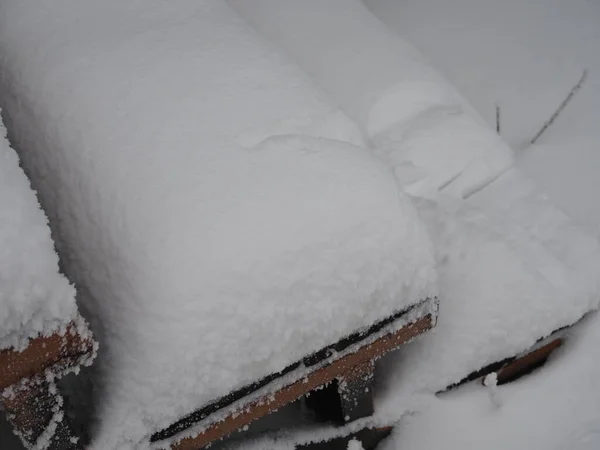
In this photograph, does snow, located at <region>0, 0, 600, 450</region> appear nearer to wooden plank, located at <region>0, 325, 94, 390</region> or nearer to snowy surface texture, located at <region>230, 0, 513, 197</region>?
snowy surface texture, located at <region>230, 0, 513, 197</region>

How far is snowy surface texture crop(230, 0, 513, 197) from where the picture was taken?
1.97m

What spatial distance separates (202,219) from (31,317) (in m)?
0.38

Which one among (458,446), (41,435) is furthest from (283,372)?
(458,446)

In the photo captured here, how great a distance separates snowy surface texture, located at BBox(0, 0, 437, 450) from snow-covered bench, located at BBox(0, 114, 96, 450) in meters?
0.16

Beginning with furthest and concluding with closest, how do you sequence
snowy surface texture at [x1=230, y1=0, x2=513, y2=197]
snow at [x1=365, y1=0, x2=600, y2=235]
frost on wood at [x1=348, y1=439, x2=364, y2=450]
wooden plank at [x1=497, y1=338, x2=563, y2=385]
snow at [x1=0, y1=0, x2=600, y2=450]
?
snow at [x1=365, y1=0, x2=600, y2=235] < snowy surface texture at [x1=230, y1=0, x2=513, y2=197] < wooden plank at [x1=497, y1=338, x2=563, y2=385] < frost on wood at [x1=348, y1=439, x2=364, y2=450] < snow at [x1=0, y1=0, x2=600, y2=450]

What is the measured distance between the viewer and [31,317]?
0.94 meters

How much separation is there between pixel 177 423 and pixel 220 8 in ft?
4.01

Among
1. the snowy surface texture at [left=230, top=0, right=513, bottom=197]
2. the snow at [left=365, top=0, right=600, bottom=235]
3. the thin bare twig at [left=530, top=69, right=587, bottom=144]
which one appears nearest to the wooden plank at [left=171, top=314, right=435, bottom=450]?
the snowy surface texture at [left=230, top=0, right=513, bottom=197]

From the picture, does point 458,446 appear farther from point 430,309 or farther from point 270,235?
point 270,235

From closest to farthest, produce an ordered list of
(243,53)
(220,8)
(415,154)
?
1. (243,53)
2. (220,8)
3. (415,154)

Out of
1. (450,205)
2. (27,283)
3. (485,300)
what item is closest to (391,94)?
(450,205)

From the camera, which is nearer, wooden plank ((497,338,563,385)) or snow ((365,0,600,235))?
wooden plank ((497,338,563,385))

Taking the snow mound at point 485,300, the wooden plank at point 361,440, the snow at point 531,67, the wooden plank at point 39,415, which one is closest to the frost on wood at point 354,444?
the wooden plank at point 361,440

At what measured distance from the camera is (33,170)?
1439 millimetres
